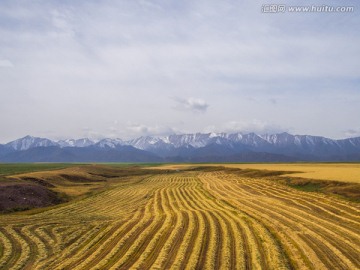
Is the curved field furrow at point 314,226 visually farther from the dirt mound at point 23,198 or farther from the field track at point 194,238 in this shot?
the dirt mound at point 23,198

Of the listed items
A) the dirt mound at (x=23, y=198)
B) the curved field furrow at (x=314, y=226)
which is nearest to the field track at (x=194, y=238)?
the curved field furrow at (x=314, y=226)

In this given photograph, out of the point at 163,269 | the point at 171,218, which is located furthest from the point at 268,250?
the point at 171,218

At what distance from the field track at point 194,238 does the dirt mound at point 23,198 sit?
5576 millimetres

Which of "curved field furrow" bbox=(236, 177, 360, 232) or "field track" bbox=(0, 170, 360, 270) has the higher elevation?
"curved field furrow" bbox=(236, 177, 360, 232)

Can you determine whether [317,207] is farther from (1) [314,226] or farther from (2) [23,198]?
(2) [23,198]

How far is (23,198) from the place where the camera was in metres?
44.8

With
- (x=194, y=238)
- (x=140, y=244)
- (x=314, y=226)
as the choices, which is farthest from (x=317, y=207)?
(x=140, y=244)

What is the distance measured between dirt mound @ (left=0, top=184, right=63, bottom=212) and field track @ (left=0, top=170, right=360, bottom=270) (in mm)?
5576

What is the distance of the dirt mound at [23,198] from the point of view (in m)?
40.9

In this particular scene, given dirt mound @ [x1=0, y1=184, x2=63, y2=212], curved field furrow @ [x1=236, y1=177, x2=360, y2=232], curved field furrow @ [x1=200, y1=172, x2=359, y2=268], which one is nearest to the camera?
curved field furrow @ [x1=200, y1=172, x2=359, y2=268]

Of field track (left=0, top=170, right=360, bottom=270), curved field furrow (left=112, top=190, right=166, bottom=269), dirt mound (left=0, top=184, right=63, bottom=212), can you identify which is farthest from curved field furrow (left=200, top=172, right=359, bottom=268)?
dirt mound (left=0, top=184, right=63, bottom=212)

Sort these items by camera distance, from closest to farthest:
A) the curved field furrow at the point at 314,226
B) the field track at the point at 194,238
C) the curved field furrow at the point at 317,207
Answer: the field track at the point at 194,238
the curved field furrow at the point at 314,226
the curved field furrow at the point at 317,207

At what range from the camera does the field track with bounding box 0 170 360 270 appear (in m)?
18.3

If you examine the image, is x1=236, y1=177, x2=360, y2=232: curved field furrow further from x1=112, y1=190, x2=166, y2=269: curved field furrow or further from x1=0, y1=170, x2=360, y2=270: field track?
x1=112, y1=190, x2=166, y2=269: curved field furrow
